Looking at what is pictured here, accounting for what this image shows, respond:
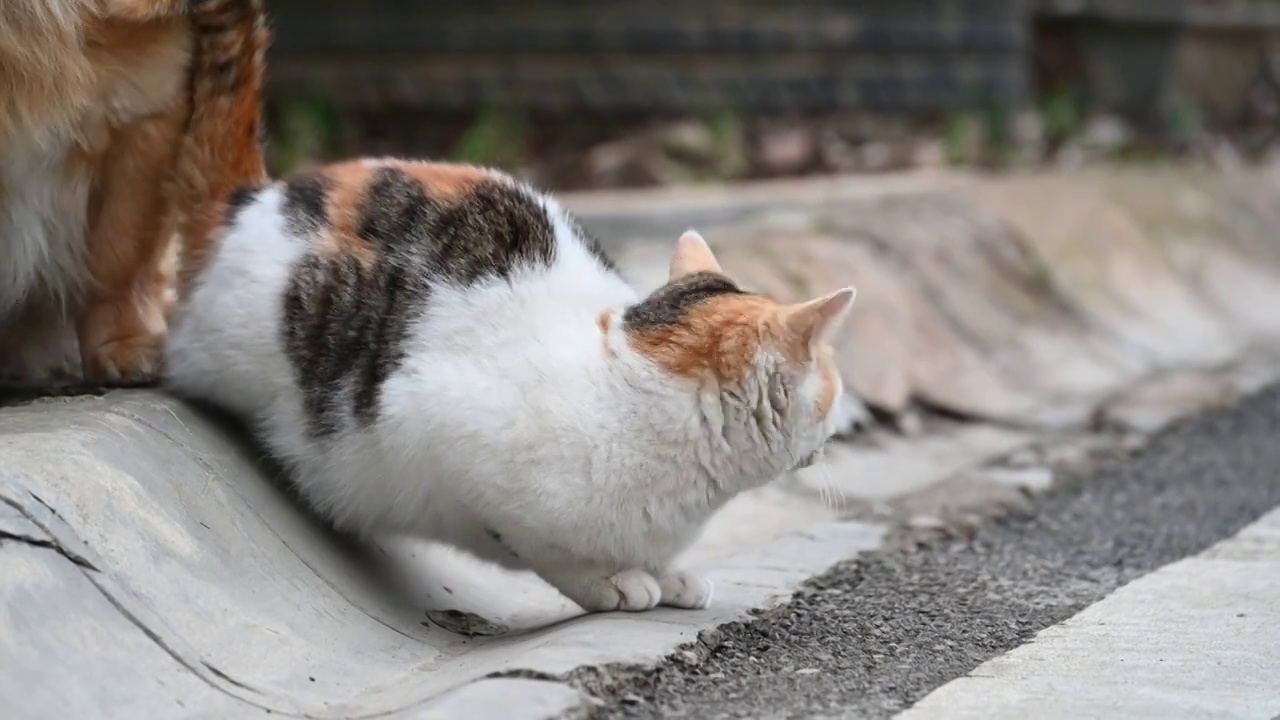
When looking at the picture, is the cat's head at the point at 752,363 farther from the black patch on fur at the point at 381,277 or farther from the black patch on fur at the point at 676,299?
the black patch on fur at the point at 381,277

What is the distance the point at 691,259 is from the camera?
3.39 metres

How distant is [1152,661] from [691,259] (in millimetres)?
1264

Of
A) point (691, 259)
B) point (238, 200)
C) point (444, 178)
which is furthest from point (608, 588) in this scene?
point (238, 200)

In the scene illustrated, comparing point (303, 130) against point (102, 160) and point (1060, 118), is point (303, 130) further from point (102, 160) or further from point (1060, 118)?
point (1060, 118)

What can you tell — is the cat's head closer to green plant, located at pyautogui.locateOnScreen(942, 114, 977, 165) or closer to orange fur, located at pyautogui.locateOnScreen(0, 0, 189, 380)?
orange fur, located at pyautogui.locateOnScreen(0, 0, 189, 380)

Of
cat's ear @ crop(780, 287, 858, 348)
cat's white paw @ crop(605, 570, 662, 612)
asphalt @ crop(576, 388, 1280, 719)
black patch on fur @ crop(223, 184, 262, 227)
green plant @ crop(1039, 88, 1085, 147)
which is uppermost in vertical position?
black patch on fur @ crop(223, 184, 262, 227)

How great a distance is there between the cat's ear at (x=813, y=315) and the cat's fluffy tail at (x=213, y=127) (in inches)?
53.3

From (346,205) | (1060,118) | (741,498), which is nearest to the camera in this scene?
(346,205)

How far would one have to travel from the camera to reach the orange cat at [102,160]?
3230 mm

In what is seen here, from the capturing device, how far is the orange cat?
3230 mm

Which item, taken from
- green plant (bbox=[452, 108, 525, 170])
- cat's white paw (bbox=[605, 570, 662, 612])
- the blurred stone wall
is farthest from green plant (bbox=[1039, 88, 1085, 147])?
cat's white paw (bbox=[605, 570, 662, 612])

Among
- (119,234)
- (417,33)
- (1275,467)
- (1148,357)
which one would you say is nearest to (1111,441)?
(1275,467)

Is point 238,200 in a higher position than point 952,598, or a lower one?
higher

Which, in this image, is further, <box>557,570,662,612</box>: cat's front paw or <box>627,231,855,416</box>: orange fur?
<box>557,570,662,612</box>: cat's front paw
